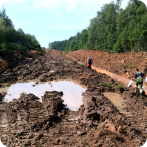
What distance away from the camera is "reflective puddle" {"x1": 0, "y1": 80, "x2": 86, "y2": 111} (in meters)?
7.52

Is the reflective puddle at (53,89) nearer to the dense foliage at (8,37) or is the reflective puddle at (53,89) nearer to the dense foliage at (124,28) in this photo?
the dense foliage at (124,28)

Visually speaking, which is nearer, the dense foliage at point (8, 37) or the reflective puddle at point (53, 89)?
the reflective puddle at point (53, 89)

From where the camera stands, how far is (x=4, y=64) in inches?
544

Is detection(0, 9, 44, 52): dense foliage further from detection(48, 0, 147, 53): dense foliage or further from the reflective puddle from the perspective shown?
detection(48, 0, 147, 53): dense foliage

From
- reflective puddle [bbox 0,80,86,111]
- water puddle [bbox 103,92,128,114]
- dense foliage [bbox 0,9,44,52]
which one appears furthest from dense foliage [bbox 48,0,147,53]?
dense foliage [bbox 0,9,44,52]

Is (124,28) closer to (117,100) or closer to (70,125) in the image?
(117,100)

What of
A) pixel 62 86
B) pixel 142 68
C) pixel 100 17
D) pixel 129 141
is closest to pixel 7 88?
pixel 62 86

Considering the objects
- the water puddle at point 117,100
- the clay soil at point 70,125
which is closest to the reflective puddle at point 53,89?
the clay soil at point 70,125

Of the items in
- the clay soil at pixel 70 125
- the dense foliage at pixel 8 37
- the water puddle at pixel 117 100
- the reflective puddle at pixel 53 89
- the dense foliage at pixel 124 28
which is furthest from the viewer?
the dense foliage at pixel 8 37

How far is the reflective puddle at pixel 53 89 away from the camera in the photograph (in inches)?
296

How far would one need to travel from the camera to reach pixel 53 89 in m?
9.58

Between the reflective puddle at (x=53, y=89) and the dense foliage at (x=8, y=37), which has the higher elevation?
the dense foliage at (x=8, y=37)

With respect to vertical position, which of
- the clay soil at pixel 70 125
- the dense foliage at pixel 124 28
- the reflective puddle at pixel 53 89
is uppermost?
the dense foliage at pixel 124 28

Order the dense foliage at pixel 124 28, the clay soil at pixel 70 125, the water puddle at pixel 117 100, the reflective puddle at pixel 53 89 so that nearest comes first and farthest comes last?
the clay soil at pixel 70 125, the water puddle at pixel 117 100, the reflective puddle at pixel 53 89, the dense foliage at pixel 124 28
